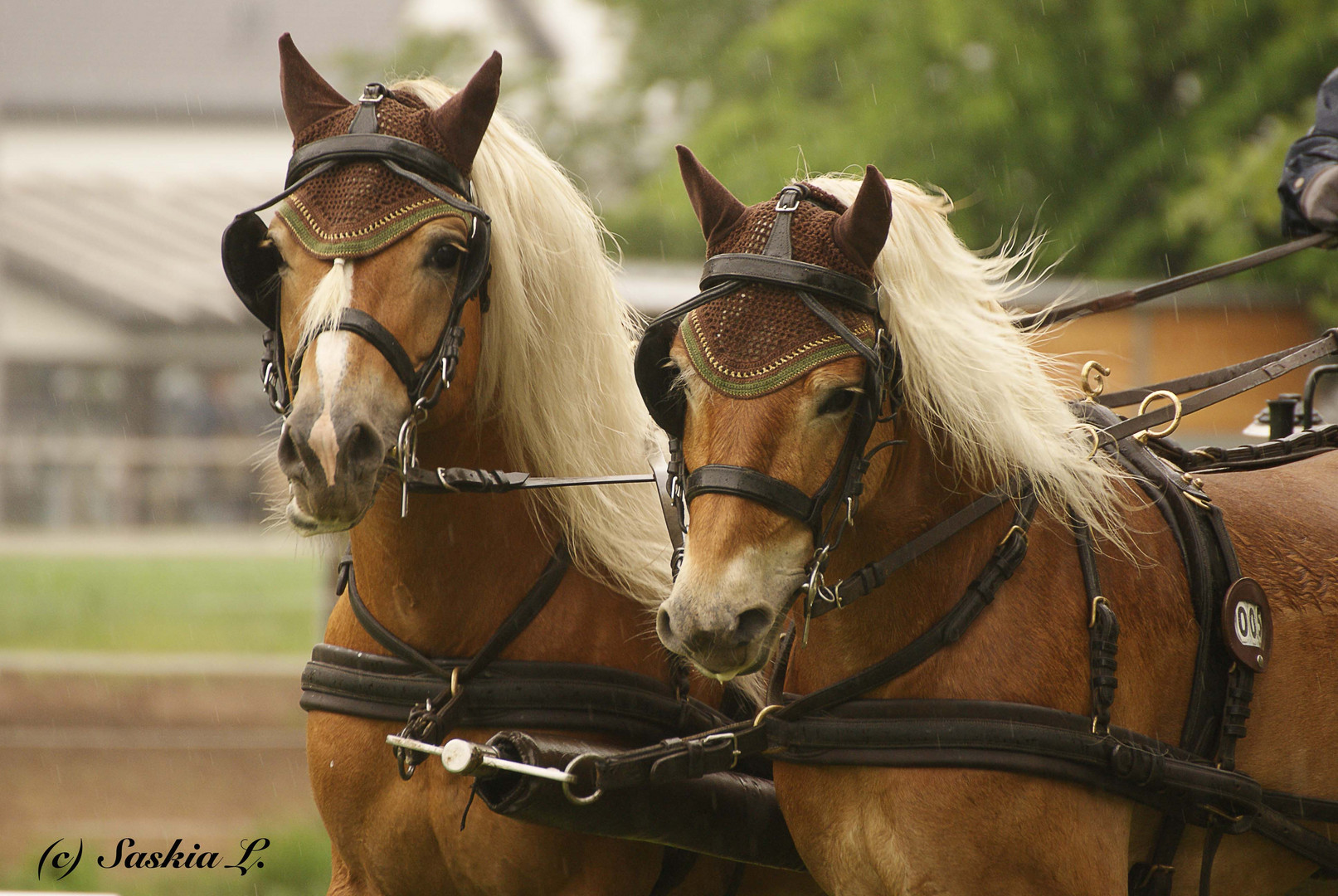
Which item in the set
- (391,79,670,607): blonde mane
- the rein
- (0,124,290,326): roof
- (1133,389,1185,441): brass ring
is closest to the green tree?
(1133,389,1185,441): brass ring

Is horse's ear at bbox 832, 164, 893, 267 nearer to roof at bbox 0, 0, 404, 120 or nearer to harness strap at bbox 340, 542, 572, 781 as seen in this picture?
harness strap at bbox 340, 542, 572, 781

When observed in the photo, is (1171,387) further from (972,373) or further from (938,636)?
(938,636)

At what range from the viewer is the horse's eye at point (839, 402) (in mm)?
2234

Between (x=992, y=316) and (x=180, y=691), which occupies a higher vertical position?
(x=992, y=316)

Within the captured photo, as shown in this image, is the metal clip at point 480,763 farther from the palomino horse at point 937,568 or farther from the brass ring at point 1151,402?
the brass ring at point 1151,402

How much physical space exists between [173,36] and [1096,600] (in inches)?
1490

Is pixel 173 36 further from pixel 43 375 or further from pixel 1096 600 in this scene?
pixel 1096 600

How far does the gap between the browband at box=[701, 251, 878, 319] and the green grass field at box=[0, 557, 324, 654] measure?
9.54 metres

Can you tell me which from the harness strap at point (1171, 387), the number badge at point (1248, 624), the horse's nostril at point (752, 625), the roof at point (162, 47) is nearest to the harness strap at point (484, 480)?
the horse's nostril at point (752, 625)

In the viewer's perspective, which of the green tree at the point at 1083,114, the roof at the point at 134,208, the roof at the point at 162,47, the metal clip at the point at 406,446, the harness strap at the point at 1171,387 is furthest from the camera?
the roof at the point at 162,47

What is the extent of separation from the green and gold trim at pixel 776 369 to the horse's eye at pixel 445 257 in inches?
23.8

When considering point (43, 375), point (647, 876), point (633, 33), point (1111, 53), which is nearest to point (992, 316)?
point (647, 876)

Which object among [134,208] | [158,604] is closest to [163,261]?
[134,208]

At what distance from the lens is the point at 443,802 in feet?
8.57
